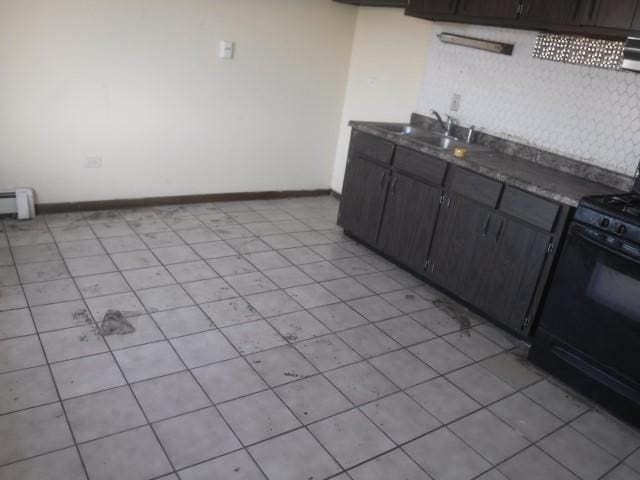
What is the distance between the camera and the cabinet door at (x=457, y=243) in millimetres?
3232

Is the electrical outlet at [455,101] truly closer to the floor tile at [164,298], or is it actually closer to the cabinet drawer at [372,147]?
the cabinet drawer at [372,147]

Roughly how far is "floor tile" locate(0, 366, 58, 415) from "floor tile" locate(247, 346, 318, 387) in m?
0.87

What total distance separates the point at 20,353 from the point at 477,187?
8.52 feet

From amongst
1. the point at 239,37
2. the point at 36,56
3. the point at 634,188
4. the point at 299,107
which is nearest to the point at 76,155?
the point at 36,56

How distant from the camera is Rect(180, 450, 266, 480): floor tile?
1.87 metres

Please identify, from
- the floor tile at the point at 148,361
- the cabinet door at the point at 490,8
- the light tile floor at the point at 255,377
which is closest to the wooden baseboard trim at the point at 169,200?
the light tile floor at the point at 255,377

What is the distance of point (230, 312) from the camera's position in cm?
296

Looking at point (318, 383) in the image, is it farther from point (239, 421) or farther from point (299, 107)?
point (299, 107)

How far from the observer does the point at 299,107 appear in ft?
16.1

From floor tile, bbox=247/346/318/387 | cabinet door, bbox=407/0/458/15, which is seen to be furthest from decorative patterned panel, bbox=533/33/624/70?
floor tile, bbox=247/346/318/387

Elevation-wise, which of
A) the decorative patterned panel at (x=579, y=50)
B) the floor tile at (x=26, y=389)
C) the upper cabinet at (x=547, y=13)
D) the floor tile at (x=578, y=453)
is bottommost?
the floor tile at (x=578, y=453)

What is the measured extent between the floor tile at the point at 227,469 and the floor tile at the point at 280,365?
479 millimetres

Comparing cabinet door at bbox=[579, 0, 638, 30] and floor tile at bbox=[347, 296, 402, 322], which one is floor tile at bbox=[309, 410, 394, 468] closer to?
floor tile at bbox=[347, 296, 402, 322]

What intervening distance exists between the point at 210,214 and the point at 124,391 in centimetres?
234
